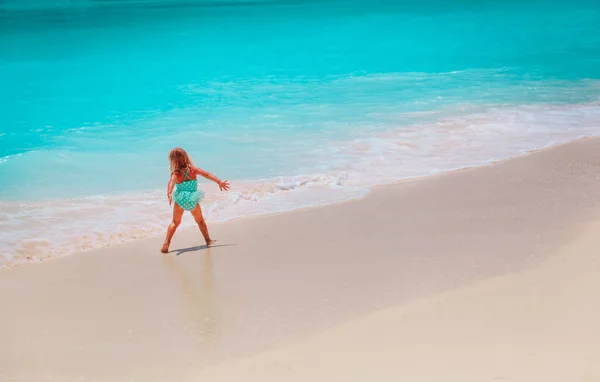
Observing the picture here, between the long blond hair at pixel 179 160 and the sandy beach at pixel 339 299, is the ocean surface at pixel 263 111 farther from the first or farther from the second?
the long blond hair at pixel 179 160

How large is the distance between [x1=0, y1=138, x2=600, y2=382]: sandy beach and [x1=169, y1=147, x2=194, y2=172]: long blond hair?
69 cm

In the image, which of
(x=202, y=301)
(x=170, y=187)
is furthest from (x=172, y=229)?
(x=202, y=301)

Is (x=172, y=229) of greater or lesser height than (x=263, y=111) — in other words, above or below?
below

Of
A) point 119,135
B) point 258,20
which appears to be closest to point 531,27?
point 258,20

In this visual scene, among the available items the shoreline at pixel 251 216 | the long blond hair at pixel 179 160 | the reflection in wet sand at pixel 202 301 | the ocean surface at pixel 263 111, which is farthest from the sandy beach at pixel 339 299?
the ocean surface at pixel 263 111

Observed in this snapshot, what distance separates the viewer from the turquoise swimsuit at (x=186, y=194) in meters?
6.26

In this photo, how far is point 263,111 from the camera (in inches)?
542

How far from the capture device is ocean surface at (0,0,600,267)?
829 centimetres

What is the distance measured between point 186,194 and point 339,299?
5.98ft

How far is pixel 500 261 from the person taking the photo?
5504 millimetres

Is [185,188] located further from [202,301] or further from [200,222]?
[202,301]

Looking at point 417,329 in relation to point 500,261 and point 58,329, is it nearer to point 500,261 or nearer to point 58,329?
point 500,261

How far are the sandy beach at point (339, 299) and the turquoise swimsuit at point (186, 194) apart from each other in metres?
0.38

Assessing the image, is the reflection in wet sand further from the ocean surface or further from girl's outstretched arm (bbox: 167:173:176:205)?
the ocean surface
